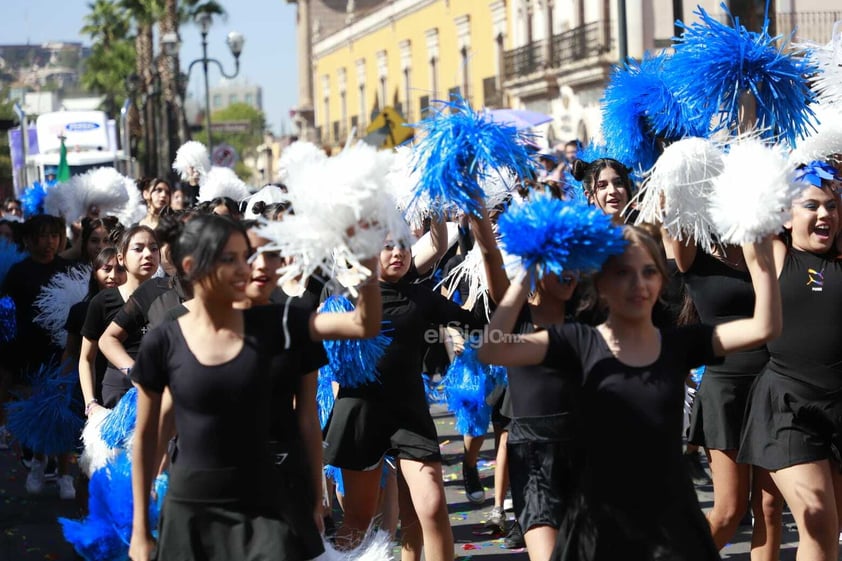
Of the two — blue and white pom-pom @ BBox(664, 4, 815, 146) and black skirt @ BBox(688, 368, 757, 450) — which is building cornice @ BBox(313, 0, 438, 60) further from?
black skirt @ BBox(688, 368, 757, 450)

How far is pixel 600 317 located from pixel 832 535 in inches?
47.4

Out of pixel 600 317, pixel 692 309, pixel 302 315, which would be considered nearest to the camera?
pixel 302 315

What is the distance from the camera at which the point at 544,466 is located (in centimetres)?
492

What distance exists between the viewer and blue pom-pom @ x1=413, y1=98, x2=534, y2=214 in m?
4.36

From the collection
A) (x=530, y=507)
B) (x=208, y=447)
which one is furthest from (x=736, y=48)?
(x=208, y=447)

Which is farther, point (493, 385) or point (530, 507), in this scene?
point (493, 385)

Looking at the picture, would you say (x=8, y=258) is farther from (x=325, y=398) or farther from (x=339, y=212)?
(x=339, y=212)

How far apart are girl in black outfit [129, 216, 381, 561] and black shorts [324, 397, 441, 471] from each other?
4.82 feet

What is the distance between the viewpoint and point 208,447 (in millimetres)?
4102

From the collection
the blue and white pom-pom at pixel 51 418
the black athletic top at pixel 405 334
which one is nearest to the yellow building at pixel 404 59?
the blue and white pom-pom at pixel 51 418

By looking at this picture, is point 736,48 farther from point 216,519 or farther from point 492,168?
point 216,519

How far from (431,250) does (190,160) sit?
20.9 feet

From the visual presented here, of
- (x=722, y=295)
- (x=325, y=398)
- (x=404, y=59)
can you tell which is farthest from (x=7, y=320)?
(x=404, y=59)

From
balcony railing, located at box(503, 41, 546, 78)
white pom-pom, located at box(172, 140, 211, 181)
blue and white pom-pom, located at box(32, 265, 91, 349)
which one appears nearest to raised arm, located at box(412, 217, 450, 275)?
blue and white pom-pom, located at box(32, 265, 91, 349)
